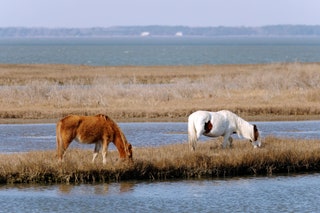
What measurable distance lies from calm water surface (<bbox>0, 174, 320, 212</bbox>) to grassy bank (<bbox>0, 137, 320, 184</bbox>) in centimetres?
30

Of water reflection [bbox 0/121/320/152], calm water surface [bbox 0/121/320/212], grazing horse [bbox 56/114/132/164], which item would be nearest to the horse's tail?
calm water surface [bbox 0/121/320/212]

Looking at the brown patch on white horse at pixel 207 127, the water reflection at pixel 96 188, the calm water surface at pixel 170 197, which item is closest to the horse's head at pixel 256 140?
the brown patch on white horse at pixel 207 127

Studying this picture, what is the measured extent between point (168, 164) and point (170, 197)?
5.79 ft

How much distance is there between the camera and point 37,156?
18531mm

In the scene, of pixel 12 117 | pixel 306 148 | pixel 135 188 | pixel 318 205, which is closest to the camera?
pixel 318 205

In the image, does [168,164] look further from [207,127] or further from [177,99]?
[177,99]

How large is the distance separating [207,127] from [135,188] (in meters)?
3.12

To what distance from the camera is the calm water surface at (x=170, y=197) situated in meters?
15.9

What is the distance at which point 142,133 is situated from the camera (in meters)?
27.3

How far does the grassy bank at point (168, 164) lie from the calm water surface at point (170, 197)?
0.99 feet

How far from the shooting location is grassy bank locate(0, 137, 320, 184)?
17.7m

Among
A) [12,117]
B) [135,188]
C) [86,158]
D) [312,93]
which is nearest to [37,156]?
[86,158]

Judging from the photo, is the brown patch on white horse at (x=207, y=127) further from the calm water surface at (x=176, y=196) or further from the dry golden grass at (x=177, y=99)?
the dry golden grass at (x=177, y=99)

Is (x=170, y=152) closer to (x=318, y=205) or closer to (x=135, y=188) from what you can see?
(x=135, y=188)
